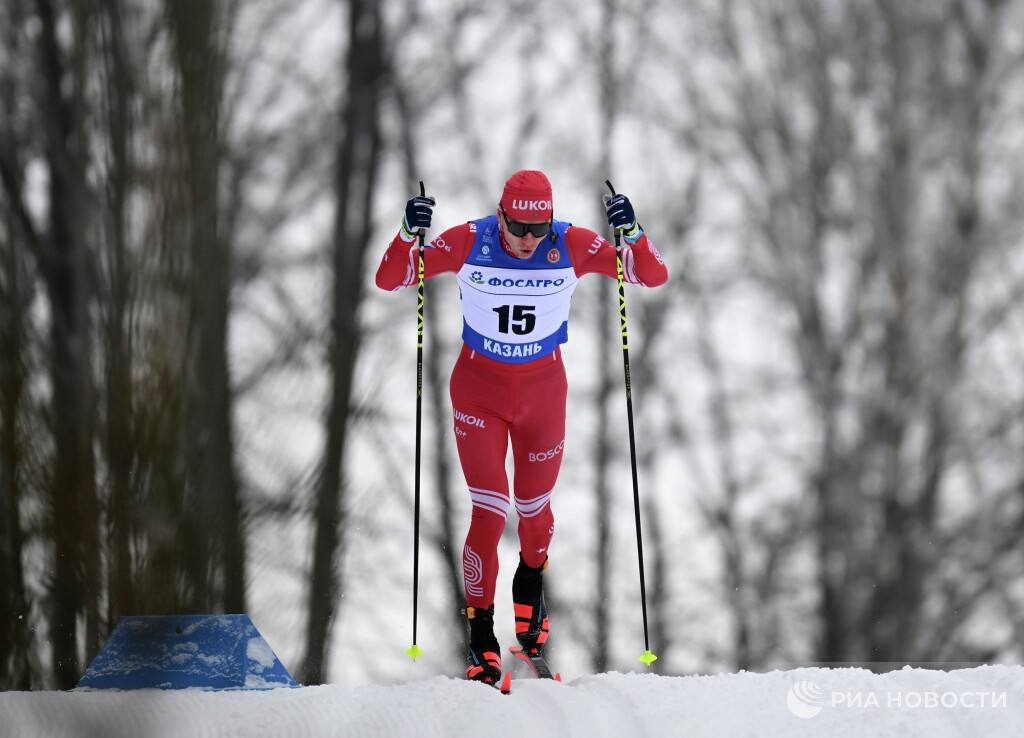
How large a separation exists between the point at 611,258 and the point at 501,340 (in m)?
0.64

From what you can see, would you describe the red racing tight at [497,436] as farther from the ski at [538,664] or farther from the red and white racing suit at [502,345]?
the ski at [538,664]

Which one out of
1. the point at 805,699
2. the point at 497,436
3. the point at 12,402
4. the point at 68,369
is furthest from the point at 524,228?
the point at 12,402

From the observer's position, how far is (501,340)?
471cm

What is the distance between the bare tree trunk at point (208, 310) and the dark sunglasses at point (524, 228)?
3.76m

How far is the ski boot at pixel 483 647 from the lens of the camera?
183 inches

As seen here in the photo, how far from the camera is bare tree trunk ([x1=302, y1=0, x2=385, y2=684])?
7.75m

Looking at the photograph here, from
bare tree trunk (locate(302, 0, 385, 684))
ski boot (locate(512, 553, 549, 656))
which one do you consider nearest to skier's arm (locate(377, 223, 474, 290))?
ski boot (locate(512, 553, 549, 656))

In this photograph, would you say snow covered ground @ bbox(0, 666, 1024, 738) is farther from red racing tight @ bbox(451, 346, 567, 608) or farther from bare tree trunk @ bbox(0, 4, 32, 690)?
bare tree trunk @ bbox(0, 4, 32, 690)

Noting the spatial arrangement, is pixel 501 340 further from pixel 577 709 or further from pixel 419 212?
pixel 577 709

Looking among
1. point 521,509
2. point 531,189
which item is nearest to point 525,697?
point 521,509

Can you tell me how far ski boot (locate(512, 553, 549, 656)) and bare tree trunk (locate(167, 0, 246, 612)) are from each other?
3086 mm

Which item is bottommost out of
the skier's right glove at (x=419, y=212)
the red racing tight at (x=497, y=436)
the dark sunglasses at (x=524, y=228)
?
the red racing tight at (x=497, y=436)

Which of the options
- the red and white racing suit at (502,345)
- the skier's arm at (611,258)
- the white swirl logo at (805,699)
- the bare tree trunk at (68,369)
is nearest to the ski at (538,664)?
the red and white racing suit at (502,345)

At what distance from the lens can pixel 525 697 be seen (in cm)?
416
